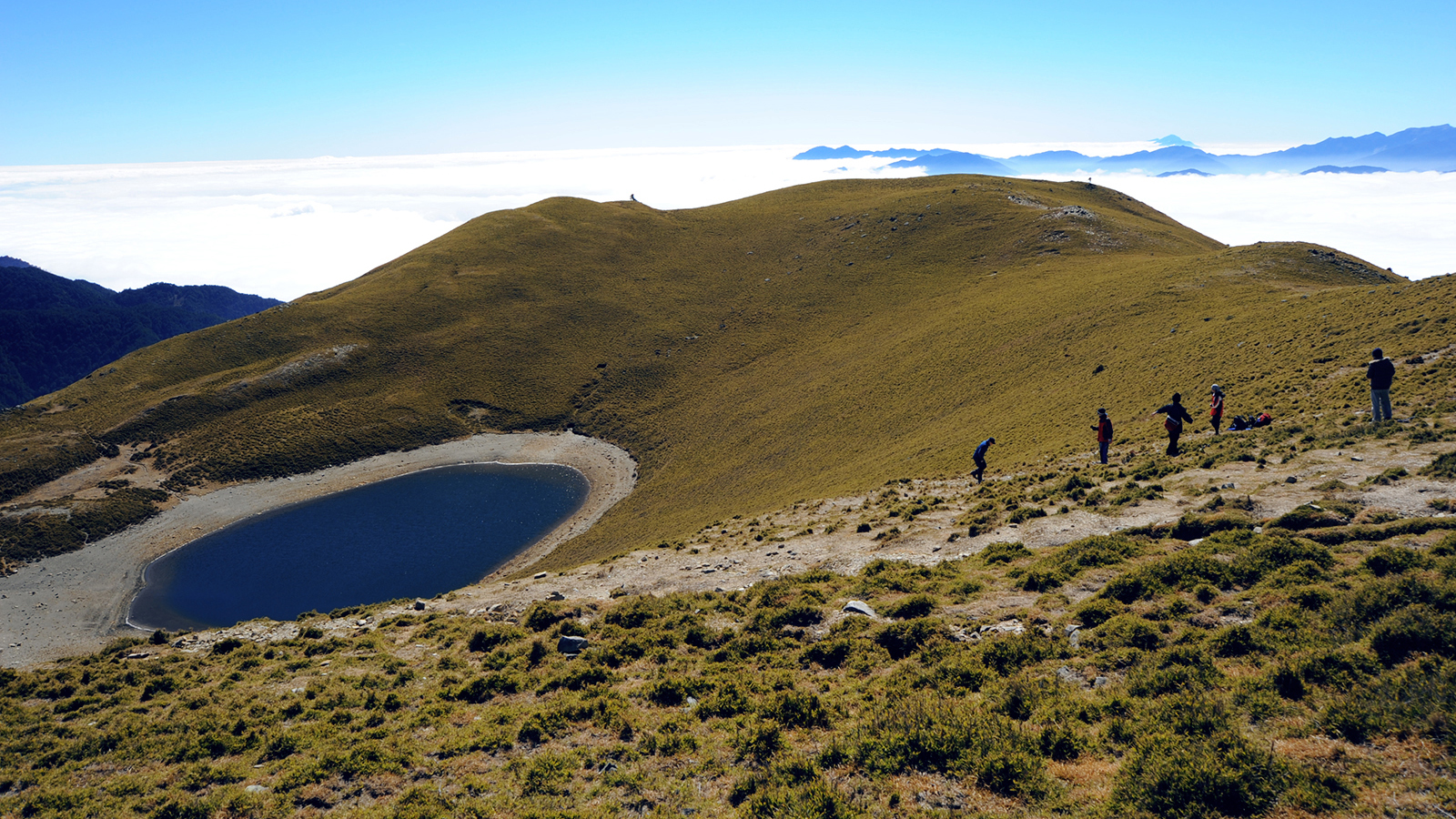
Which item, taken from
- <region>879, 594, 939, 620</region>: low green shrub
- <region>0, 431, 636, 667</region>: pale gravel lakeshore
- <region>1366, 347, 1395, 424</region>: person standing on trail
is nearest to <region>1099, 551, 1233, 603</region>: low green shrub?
<region>879, 594, 939, 620</region>: low green shrub

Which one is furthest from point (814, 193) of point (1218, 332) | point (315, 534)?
point (315, 534)

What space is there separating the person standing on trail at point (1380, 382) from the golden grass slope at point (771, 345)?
518cm

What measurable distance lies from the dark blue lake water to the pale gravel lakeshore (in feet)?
5.78

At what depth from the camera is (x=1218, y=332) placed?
45312 mm

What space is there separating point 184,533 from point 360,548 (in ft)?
76.4

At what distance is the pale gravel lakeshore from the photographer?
48875mm

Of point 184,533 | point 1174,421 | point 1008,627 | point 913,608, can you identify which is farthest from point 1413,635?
point 184,533

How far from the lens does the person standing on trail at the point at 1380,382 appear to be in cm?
2272

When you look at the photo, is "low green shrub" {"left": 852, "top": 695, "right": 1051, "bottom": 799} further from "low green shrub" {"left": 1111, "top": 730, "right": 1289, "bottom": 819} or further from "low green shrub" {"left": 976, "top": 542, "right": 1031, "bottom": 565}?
"low green shrub" {"left": 976, "top": 542, "right": 1031, "bottom": 565}

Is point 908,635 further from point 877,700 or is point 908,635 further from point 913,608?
point 877,700

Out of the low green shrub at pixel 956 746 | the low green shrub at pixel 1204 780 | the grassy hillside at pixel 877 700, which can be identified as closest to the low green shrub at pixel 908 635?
the grassy hillside at pixel 877 700

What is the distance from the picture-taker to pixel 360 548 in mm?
61781

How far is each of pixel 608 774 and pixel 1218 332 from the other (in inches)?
2090

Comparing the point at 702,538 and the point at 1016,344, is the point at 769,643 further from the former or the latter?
the point at 1016,344
